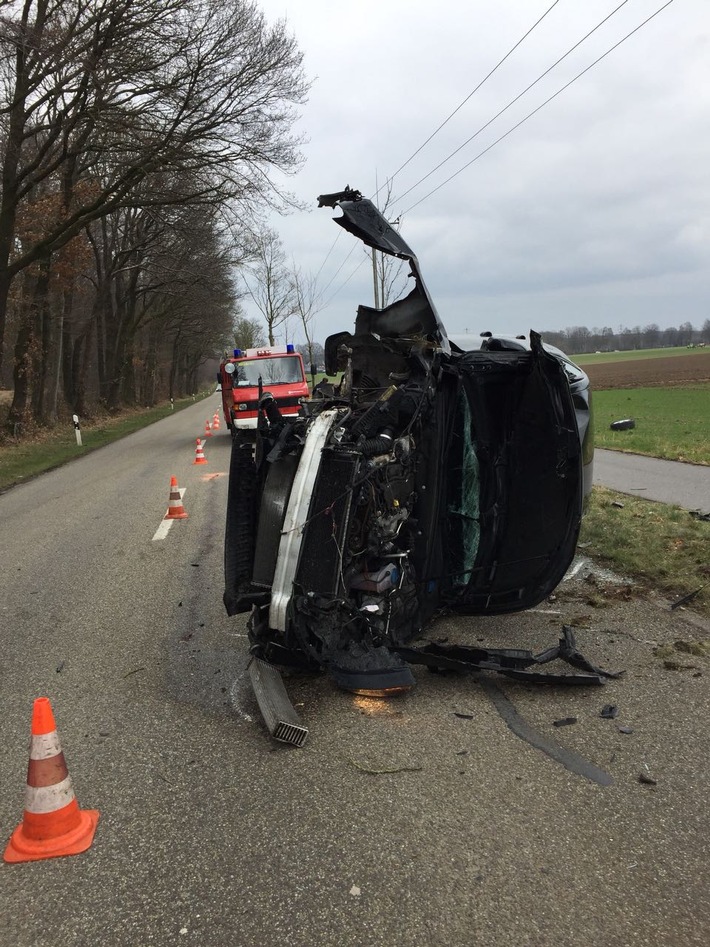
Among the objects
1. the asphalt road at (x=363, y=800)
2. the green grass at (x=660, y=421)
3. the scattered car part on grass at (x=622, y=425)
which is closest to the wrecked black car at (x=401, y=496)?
the asphalt road at (x=363, y=800)

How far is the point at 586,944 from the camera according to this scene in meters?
2.27

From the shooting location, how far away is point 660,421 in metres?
21.5

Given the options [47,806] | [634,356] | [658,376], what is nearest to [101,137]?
[47,806]

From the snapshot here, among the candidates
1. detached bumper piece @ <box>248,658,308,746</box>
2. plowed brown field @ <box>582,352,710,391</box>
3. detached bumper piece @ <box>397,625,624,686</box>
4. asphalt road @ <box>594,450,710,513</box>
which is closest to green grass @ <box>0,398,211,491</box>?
asphalt road @ <box>594,450,710,513</box>

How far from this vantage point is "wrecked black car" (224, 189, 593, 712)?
3.95 meters

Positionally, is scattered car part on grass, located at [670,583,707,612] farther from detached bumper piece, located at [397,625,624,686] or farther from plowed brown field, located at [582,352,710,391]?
plowed brown field, located at [582,352,710,391]

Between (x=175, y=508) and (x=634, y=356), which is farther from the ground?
(x=175, y=508)

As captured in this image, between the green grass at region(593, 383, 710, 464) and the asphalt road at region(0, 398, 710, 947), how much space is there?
32.2 ft

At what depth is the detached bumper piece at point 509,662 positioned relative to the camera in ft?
13.4

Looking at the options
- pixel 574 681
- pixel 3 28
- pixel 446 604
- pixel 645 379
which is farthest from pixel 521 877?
pixel 645 379

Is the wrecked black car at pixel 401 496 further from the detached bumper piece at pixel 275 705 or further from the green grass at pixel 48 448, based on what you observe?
the green grass at pixel 48 448

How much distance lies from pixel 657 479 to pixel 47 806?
398 inches

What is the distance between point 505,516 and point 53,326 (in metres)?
27.5

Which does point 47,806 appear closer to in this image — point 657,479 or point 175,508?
point 175,508
